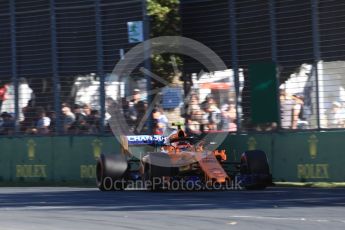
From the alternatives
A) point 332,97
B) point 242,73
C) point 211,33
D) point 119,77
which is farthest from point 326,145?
point 119,77

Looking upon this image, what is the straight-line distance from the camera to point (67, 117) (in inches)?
796

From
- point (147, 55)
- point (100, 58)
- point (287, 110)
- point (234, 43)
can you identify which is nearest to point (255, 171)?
point (287, 110)

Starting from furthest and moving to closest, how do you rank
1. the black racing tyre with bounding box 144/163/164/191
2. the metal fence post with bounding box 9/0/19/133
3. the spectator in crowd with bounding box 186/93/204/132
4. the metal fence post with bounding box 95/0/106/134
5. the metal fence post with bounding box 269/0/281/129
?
the metal fence post with bounding box 9/0/19/133 → the metal fence post with bounding box 95/0/106/134 → the spectator in crowd with bounding box 186/93/204/132 → the metal fence post with bounding box 269/0/281/129 → the black racing tyre with bounding box 144/163/164/191

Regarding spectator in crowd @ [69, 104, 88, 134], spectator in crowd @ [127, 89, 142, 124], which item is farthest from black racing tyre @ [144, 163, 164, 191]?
spectator in crowd @ [69, 104, 88, 134]

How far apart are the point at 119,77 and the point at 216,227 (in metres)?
10.5

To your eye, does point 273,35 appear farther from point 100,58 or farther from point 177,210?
point 177,210

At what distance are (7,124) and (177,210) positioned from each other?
34.5 feet

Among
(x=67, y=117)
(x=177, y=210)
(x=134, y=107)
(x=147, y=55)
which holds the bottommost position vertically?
(x=177, y=210)

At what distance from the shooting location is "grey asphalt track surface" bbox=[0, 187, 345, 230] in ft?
32.2

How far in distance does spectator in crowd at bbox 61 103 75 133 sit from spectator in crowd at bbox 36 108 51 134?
450 mm

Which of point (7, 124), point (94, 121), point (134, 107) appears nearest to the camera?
point (134, 107)

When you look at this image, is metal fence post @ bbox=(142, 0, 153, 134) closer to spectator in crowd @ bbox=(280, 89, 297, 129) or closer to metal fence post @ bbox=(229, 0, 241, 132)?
metal fence post @ bbox=(229, 0, 241, 132)

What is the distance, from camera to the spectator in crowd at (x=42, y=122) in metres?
20.5

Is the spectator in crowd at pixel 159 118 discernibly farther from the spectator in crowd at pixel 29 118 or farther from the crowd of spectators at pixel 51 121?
the spectator in crowd at pixel 29 118
